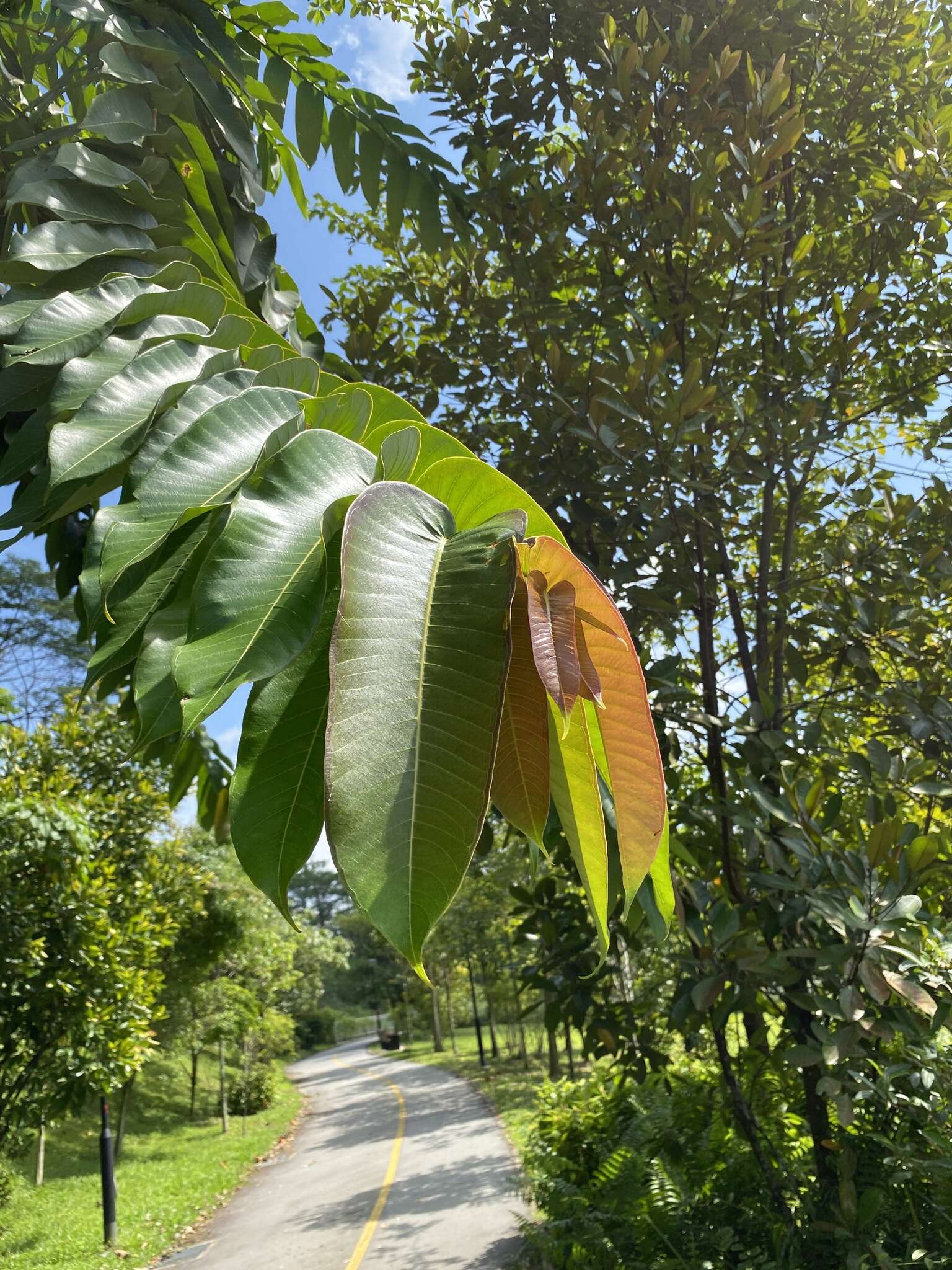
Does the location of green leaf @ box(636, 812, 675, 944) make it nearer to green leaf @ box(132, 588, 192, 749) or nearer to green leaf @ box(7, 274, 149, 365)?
green leaf @ box(132, 588, 192, 749)

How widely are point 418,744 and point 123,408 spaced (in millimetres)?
502

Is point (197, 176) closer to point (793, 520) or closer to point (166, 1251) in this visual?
point (793, 520)

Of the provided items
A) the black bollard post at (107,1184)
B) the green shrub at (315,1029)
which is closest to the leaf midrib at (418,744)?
the black bollard post at (107,1184)

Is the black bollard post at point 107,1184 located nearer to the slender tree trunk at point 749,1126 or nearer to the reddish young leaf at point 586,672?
the slender tree trunk at point 749,1126

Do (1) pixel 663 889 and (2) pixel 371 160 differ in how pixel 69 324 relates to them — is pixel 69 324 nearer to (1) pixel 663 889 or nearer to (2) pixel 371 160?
(1) pixel 663 889

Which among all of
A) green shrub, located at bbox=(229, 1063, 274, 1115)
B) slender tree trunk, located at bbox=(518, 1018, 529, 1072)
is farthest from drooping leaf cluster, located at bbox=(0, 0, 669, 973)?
green shrub, located at bbox=(229, 1063, 274, 1115)

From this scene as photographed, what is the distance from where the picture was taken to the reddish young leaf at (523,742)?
61 centimetres

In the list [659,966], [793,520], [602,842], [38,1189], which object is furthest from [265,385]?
[38,1189]

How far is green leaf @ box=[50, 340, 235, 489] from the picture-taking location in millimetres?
731

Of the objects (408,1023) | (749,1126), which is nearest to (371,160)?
(749,1126)

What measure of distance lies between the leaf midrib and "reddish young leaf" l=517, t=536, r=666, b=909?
3.9 inches

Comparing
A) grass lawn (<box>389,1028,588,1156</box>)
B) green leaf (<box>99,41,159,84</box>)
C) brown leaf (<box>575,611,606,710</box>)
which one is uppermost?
green leaf (<box>99,41,159,84</box>)

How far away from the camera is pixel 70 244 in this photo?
111 centimetres

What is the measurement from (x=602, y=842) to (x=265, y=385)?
531 mm
